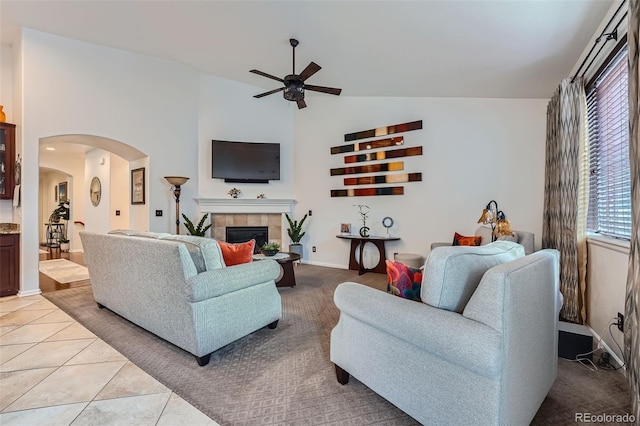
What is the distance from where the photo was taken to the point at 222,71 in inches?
197

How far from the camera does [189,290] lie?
6.36 feet

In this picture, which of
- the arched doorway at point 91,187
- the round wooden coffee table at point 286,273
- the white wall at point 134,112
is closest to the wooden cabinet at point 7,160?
the white wall at point 134,112

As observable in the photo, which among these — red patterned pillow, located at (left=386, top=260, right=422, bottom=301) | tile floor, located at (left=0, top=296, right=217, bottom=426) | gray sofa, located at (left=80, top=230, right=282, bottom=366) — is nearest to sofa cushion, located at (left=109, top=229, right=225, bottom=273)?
gray sofa, located at (left=80, top=230, right=282, bottom=366)

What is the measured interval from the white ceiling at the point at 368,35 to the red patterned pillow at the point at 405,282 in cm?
245

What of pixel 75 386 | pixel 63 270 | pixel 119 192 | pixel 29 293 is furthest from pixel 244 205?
pixel 75 386

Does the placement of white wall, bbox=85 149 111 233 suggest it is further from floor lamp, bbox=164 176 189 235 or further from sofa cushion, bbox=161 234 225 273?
sofa cushion, bbox=161 234 225 273

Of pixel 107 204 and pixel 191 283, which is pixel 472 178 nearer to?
pixel 191 283

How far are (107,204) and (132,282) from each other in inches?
204

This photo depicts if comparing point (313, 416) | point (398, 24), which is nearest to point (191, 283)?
point (313, 416)

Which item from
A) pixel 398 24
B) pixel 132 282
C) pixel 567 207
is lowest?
pixel 132 282

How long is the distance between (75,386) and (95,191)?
6.61 metres

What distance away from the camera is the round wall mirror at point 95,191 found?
685cm

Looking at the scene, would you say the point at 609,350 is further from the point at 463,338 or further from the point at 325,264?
the point at 325,264

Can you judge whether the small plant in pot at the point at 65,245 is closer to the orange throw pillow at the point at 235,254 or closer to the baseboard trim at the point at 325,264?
the baseboard trim at the point at 325,264
